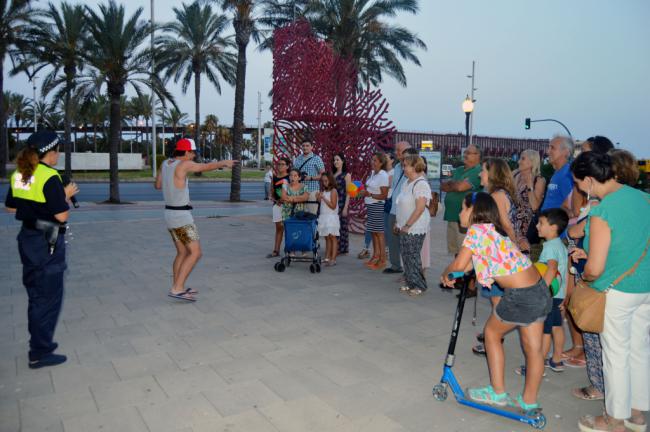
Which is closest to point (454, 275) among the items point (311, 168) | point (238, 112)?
point (311, 168)

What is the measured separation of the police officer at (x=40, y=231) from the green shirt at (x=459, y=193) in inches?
164

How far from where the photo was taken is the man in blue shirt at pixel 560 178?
4.89m

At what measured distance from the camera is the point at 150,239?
419 inches

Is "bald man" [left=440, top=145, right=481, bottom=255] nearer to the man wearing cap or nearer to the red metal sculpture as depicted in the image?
the man wearing cap

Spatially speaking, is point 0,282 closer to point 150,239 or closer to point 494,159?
point 150,239

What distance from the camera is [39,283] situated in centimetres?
415

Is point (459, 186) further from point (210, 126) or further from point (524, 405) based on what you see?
point (210, 126)

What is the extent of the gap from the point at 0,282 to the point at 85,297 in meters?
1.61

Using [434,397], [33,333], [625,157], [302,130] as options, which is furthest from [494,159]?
[302,130]

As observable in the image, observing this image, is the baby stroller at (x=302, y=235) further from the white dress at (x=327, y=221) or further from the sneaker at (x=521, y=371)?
the sneaker at (x=521, y=371)

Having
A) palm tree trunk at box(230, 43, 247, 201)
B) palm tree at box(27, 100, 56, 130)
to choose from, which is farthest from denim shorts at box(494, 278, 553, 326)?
palm tree at box(27, 100, 56, 130)

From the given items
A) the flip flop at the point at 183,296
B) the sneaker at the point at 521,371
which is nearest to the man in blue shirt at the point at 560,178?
the sneaker at the point at 521,371

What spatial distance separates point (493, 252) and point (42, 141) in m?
3.60

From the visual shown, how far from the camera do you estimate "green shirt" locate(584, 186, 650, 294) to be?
3.07 metres
